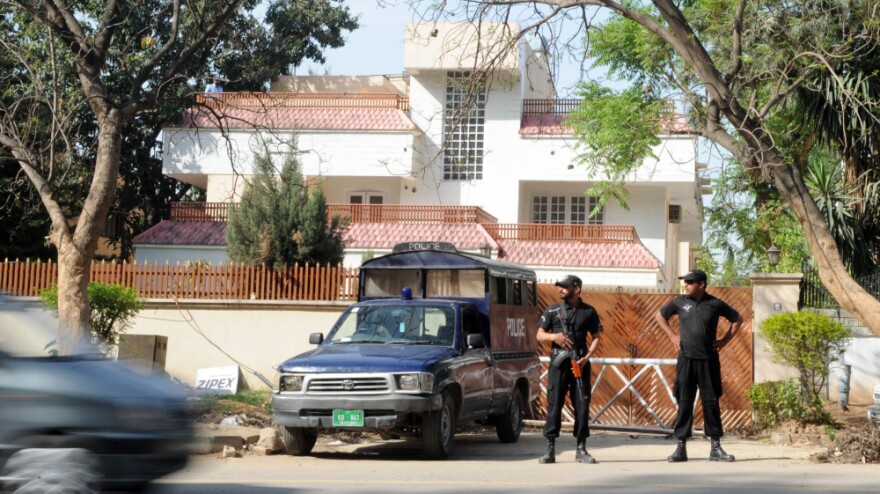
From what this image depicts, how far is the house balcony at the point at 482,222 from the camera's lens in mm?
35219

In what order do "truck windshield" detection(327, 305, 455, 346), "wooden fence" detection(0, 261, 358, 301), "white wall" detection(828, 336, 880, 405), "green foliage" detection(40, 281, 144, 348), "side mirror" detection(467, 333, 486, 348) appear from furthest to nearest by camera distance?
"white wall" detection(828, 336, 880, 405) → "wooden fence" detection(0, 261, 358, 301) → "green foliage" detection(40, 281, 144, 348) → "truck windshield" detection(327, 305, 455, 346) → "side mirror" detection(467, 333, 486, 348)

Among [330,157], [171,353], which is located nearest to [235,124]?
[330,157]

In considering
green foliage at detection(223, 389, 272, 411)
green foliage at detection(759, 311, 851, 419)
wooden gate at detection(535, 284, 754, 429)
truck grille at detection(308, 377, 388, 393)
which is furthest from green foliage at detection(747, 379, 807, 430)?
green foliage at detection(223, 389, 272, 411)

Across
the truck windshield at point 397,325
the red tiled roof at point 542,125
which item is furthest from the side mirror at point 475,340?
the red tiled roof at point 542,125

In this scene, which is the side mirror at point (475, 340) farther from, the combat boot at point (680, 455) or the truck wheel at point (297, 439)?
the combat boot at point (680, 455)

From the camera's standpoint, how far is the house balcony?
35.2m

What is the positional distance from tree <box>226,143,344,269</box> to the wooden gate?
13.8 metres

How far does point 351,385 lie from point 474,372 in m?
2.07

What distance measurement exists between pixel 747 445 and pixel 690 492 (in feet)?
18.1

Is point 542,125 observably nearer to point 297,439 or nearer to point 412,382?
point 297,439

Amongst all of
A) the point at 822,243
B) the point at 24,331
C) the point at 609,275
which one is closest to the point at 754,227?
the point at 609,275

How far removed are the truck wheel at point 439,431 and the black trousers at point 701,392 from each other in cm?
253

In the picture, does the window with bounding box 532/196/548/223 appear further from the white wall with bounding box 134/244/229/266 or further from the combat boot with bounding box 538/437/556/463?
the combat boot with bounding box 538/437/556/463

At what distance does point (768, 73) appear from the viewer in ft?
55.6
